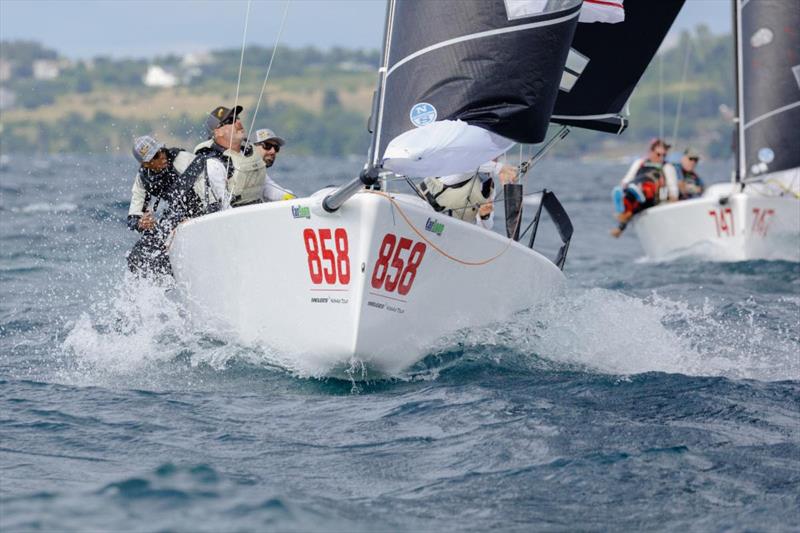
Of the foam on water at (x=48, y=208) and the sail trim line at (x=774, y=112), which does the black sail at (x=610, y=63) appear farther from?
the foam on water at (x=48, y=208)

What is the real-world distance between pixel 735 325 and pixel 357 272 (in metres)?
4.17

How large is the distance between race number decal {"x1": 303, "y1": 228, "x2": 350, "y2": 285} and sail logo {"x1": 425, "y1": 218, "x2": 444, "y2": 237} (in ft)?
1.51

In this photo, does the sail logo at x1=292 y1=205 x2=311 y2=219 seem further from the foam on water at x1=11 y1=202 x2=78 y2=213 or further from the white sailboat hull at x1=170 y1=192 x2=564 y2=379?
the foam on water at x1=11 y1=202 x2=78 y2=213

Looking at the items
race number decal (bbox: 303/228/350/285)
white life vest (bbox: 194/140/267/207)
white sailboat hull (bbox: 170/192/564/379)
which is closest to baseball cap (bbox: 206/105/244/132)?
white life vest (bbox: 194/140/267/207)

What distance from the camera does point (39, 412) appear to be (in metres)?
5.91

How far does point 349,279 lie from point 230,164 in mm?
1877

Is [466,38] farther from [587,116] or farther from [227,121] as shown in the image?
[587,116]

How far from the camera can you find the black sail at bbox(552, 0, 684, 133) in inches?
347

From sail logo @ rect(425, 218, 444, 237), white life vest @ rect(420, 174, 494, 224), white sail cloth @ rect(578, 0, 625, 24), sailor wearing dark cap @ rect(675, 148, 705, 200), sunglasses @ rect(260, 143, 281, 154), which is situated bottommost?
sail logo @ rect(425, 218, 444, 237)

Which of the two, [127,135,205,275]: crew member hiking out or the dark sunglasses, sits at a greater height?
the dark sunglasses

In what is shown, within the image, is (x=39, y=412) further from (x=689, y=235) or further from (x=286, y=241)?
(x=689, y=235)

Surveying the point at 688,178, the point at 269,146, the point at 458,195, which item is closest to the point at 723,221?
the point at 688,178

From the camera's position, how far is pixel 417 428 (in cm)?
580

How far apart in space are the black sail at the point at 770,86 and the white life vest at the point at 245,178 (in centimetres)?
773
